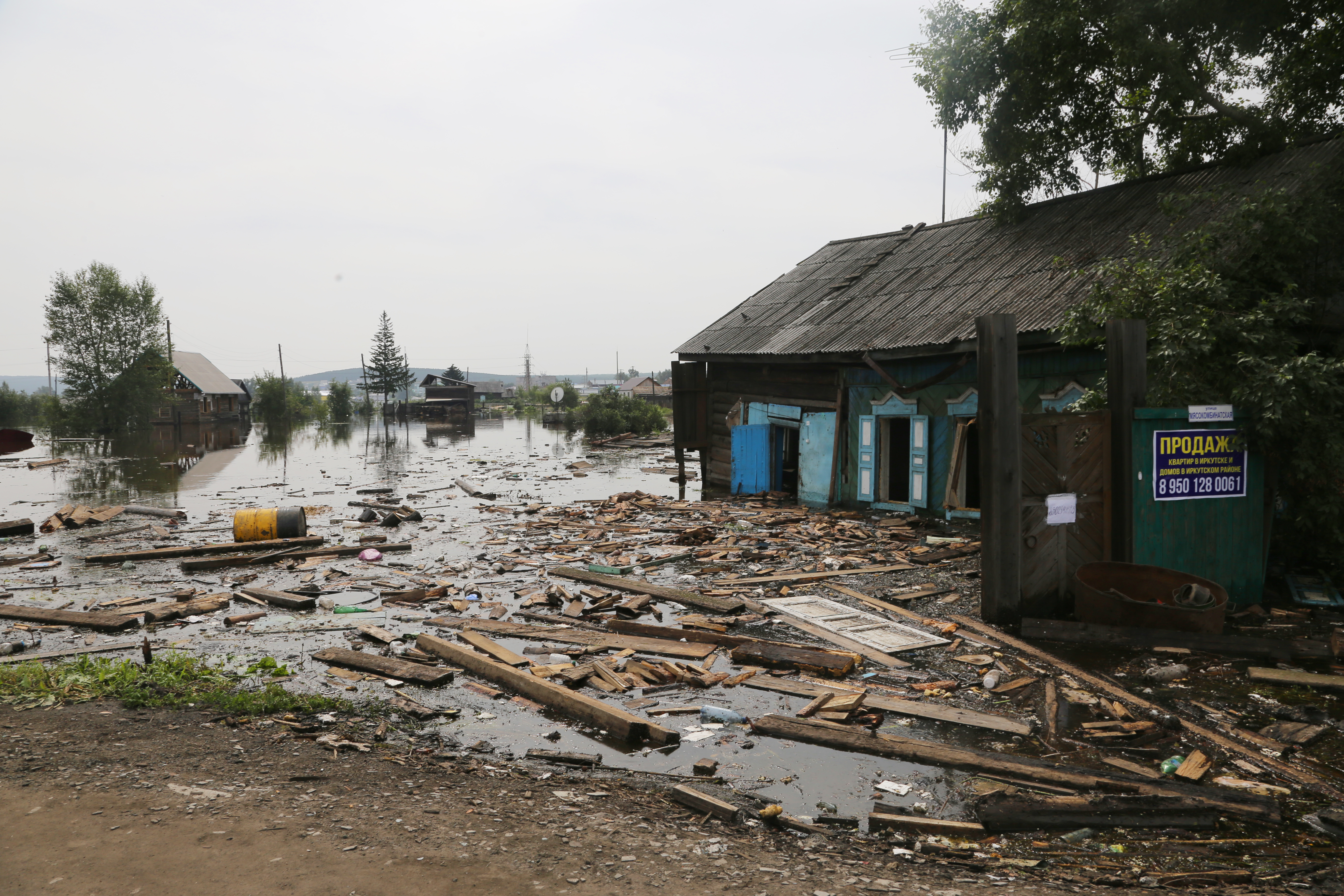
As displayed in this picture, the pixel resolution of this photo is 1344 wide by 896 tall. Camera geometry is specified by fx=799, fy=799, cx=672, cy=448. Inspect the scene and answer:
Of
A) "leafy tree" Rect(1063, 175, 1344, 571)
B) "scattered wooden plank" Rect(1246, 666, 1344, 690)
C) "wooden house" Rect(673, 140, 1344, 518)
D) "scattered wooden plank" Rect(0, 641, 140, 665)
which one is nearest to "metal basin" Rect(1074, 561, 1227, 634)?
"scattered wooden plank" Rect(1246, 666, 1344, 690)

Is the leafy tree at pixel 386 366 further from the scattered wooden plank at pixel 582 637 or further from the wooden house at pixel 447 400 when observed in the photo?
the scattered wooden plank at pixel 582 637

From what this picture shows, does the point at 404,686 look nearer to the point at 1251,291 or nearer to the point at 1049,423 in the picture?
the point at 1049,423

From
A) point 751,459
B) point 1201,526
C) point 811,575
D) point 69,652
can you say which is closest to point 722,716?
point 811,575

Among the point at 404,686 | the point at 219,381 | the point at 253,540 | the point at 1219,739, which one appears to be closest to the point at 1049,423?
the point at 1219,739

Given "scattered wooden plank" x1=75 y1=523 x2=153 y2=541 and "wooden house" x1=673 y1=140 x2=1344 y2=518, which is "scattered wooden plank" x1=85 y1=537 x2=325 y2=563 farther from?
"wooden house" x1=673 y1=140 x2=1344 y2=518

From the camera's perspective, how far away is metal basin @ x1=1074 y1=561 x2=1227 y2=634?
290 inches

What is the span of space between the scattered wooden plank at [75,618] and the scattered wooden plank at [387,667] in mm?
3005

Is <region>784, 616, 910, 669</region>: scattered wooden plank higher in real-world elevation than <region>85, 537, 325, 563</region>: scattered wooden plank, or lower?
lower

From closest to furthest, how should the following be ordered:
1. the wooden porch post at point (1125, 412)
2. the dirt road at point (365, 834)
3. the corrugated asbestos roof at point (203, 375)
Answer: the dirt road at point (365, 834) → the wooden porch post at point (1125, 412) → the corrugated asbestos roof at point (203, 375)

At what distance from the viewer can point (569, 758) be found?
5.37 meters

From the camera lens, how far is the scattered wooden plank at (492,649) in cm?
755

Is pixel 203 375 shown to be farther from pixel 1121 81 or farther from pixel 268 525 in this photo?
pixel 1121 81

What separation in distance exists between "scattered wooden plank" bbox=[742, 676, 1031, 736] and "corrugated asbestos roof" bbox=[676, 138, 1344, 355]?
7.57 meters

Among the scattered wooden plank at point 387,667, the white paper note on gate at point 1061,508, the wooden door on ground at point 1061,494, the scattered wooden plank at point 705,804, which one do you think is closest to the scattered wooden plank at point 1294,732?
the wooden door on ground at point 1061,494
